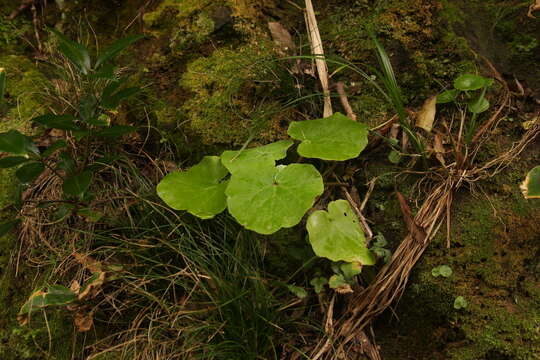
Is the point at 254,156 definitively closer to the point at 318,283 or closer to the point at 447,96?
the point at 318,283

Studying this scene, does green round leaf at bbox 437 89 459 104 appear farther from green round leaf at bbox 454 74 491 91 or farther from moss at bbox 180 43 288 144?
moss at bbox 180 43 288 144

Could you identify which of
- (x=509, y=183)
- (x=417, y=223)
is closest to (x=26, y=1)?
(x=417, y=223)

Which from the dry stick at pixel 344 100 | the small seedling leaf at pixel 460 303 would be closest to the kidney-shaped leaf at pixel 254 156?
the dry stick at pixel 344 100

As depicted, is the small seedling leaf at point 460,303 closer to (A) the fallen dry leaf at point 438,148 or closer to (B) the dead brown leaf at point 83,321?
(A) the fallen dry leaf at point 438,148

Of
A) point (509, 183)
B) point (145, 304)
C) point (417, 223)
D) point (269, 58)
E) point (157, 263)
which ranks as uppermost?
point (269, 58)

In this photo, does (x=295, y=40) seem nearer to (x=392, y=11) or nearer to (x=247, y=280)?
(x=392, y=11)
